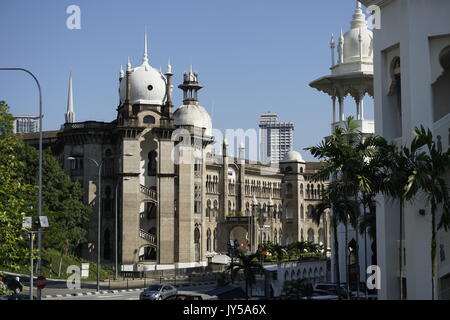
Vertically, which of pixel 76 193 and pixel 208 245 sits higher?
pixel 76 193

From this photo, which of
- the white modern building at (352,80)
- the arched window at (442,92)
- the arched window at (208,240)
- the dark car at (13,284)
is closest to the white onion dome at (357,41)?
the white modern building at (352,80)

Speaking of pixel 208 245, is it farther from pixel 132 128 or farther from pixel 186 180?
pixel 132 128

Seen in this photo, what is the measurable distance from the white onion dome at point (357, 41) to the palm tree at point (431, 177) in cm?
3084

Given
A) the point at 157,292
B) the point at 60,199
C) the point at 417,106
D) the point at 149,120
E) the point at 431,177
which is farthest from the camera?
the point at 149,120

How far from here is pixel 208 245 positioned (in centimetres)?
10656

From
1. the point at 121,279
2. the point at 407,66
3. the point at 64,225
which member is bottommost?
the point at 121,279

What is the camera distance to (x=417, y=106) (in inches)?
1019

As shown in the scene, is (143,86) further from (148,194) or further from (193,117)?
(193,117)

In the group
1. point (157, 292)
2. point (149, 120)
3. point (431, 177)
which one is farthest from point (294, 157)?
point (431, 177)

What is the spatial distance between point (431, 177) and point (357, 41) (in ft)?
106
